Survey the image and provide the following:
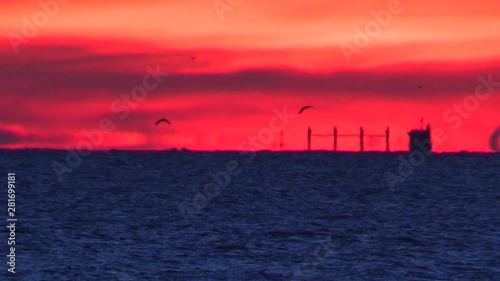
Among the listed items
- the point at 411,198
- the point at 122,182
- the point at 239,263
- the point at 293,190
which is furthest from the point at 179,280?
the point at 122,182

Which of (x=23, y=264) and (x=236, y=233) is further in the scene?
(x=236, y=233)

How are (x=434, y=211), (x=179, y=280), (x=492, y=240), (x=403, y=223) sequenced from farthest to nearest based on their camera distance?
(x=434, y=211) → (x=403, y=223) → (x=492, y=240) → (x=179, y=280)

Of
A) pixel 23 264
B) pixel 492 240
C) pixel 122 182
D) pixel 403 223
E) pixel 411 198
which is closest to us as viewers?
pixel 23 264

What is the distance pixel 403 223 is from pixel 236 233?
14.9 m

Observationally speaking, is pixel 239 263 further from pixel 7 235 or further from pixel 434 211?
pixel 434 211

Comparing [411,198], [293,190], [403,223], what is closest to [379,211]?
[403,223]

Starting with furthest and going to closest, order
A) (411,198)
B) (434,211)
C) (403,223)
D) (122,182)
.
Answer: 1. (122,182)
2. (411,198)
3. (434,211)
4. (403,223)

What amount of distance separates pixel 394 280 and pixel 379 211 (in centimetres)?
3971

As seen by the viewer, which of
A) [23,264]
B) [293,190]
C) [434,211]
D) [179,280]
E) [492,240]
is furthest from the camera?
[293,190]

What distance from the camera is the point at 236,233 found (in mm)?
61906

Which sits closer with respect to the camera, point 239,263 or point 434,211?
point 239,263

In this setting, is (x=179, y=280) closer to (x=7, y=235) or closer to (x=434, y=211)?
(x=7, y=235)

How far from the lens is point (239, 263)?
159 ft

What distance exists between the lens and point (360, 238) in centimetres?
6072
